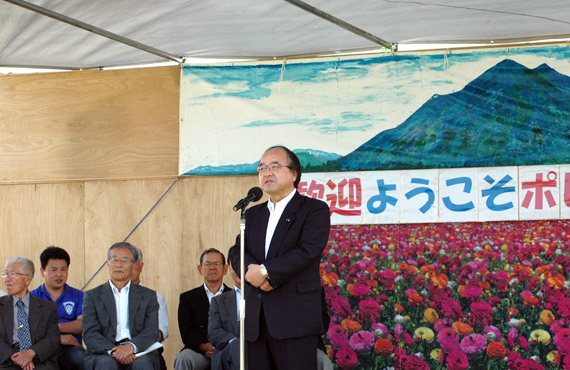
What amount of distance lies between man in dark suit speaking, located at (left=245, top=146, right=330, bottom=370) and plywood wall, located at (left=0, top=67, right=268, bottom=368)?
6.48 ft

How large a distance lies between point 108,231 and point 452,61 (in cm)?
281

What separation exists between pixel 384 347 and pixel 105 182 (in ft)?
7.95

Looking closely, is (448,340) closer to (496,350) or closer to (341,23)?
(496,350)

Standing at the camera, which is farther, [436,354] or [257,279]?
[436,354]

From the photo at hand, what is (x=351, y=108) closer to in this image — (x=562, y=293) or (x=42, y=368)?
(x=562, y=293)

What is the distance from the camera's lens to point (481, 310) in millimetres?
5012

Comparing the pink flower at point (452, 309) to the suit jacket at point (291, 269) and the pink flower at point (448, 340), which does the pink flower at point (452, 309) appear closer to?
the pink flower at point (448, 340)

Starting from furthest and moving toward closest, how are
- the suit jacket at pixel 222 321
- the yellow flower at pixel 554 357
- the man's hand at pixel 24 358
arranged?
the yellow flower at pixel 554 357
the suit jacket at pixel 222 321
the man's hand at pixel 24 358

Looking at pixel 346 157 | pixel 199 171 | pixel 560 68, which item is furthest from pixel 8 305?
pixel 560 68

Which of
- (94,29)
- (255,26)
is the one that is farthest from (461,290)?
(94,29)

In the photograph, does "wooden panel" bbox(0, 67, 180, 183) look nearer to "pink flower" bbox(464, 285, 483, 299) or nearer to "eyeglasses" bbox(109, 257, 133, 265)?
"eyeglasses" bbox(109, 257, 133, 265)

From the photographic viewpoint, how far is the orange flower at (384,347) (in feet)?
16.9

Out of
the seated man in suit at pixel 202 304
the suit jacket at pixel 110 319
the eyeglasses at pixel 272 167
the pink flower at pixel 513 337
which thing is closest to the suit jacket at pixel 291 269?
the eyeglasses at pixel 272 167

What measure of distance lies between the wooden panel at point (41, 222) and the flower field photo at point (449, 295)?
1947 mm
